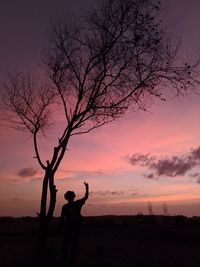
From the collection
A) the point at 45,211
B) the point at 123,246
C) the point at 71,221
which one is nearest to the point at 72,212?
the point at 71,221

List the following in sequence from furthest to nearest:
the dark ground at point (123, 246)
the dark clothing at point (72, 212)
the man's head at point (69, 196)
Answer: the dark ground at point (123, 246), the man's head at point (69, 196), the dark clothing at point (72, 212)

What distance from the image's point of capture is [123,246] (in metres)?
21.1

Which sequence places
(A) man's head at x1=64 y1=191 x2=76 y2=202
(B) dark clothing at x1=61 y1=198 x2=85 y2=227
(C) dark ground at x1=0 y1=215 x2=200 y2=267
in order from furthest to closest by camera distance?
(C) dark ground at x1=0 y1=215 x2=200 y2=267
(A) man's head at x1=64 y1=191 x2=76 y2=202
(B) dark clothing at x1=61 y1=198 x2=85 y2=227

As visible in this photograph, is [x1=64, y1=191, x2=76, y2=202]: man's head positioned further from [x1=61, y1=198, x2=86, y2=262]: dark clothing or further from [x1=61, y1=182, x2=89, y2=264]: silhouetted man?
[x1=61, y1=198, x2=86, y2=262]: dark clothing

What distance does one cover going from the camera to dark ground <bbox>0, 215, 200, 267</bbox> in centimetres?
1709

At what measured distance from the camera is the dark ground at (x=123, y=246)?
1709 cm

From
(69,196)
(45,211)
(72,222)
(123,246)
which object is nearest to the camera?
(72,222)

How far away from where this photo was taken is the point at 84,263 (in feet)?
54.7

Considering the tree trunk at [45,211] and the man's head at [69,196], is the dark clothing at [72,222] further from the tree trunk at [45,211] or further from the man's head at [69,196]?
the tree trunk at [45,211]

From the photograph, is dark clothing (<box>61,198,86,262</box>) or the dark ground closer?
dark clothing (<box>61,198,86,262</box>)

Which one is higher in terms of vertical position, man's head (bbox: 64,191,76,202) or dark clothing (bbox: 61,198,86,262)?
man's head (bbox: 64,191,76,202)

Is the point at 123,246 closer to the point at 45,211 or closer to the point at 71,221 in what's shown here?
the point at 45,211

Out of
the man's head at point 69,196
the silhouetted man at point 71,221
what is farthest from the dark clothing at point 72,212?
the man's head at point 69,196

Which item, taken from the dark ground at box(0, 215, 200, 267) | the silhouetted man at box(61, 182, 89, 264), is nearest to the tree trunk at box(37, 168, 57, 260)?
the dark ground at box(0, 215, 200, 267)
